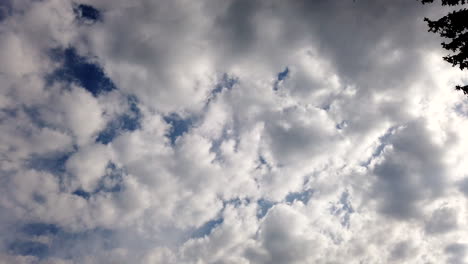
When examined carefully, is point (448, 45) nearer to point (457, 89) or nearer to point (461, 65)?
point (461, 65)

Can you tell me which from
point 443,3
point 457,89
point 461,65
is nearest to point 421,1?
point 443,3

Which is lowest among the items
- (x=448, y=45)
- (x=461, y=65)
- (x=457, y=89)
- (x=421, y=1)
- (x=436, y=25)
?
(x=457, y=89)

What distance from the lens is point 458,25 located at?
17.7 metres

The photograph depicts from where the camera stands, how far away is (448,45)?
18281 millimetres

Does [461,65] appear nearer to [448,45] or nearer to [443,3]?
[448,45]

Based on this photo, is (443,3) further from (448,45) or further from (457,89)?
(457,89)

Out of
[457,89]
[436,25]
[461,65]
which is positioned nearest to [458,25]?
[436,25]

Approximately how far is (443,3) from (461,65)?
4866 millimetres

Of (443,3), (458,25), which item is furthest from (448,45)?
(443,3)

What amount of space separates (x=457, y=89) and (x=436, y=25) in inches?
205

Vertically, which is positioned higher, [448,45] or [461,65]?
[448,45]

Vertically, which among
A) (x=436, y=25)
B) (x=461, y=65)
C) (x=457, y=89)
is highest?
(x=436, y=25)

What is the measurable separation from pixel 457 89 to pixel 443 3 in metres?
6.60

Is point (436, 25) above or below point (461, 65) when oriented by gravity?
above
